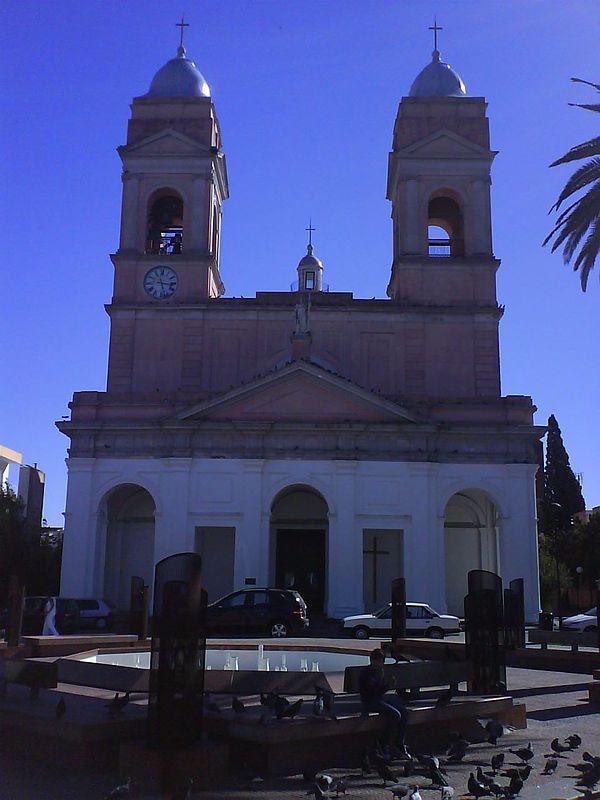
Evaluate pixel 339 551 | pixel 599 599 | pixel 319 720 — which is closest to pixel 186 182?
pixel 339 551

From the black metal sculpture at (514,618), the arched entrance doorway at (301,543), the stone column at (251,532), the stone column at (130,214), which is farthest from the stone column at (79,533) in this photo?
the black metal sculpture at (514,618)

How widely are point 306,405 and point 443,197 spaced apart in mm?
13801

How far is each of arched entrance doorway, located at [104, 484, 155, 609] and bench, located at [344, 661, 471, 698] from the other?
27.4 metres

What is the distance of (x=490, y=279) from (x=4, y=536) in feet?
92.3

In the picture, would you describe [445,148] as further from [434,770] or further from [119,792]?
[119,792]

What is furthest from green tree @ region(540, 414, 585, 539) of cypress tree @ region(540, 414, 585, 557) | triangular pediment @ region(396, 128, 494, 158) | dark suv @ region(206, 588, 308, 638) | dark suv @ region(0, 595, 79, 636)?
dark suv @ region(0, 595, 79, 636)

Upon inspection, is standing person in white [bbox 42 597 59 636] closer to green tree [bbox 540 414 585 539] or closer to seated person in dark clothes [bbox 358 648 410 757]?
seated person in dark clothes [bbox 358 648 410 757]

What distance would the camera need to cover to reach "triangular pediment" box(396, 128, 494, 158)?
135 ft

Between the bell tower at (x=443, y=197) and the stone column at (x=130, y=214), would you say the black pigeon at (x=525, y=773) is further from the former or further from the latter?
the stone column at (x=130, y=214)

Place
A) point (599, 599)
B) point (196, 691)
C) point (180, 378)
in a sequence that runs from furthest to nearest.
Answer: point (180, 378) < point (599, 599) < point (196, 691)

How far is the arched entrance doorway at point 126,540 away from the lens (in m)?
37.8

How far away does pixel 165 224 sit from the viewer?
42.4 meters

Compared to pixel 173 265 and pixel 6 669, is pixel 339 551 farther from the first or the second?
pixel 6 669

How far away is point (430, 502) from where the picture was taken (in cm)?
3566
